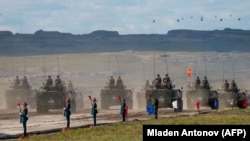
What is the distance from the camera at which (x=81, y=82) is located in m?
144

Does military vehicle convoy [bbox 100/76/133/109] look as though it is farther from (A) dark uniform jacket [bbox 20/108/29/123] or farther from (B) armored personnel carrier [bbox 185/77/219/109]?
(A) dark uniform jacket [bbox 20/108/29/123]

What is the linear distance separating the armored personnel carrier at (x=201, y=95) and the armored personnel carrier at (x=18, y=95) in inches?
493

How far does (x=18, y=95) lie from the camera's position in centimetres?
5934

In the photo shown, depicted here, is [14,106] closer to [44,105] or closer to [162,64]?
[44,105]

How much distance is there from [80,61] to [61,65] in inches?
655

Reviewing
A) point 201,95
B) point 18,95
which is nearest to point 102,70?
point 201,95

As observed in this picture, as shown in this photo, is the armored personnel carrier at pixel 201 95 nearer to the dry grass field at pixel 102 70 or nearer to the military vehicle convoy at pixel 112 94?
the military vehicle convoy at pixel 112 94

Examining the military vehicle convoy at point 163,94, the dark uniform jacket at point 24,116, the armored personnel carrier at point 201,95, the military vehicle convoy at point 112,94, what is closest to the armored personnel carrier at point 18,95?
the military vehicle convoy at point 112,94

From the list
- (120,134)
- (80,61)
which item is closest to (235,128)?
(120,134)

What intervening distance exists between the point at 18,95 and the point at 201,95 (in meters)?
14.4

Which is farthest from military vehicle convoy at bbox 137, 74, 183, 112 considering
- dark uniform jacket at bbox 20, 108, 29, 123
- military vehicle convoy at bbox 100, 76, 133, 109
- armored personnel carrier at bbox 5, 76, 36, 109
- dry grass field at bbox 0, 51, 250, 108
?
dry grass field at bbox 0, 51, 250, 108

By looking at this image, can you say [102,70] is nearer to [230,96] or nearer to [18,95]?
[230,96]

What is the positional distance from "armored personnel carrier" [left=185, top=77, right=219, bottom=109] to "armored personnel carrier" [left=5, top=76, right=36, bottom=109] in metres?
12.5

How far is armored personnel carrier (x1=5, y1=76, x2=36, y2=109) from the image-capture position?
59.0 meters
